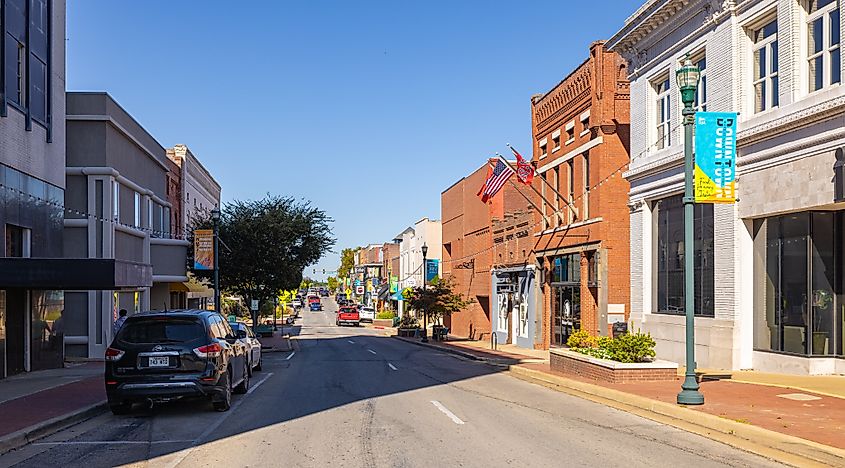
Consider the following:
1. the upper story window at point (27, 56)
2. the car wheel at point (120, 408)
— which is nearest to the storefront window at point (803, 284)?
the car wheel at point (120, 408)

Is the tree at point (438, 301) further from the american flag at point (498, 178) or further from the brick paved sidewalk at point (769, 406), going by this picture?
the brick paved sidewalk at point (769, 406)

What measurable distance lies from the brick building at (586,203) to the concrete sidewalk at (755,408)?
1041 cm

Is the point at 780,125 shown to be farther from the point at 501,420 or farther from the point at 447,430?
the point at 447,430

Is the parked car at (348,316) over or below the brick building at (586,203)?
below

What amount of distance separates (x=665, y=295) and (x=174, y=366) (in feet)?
53.3

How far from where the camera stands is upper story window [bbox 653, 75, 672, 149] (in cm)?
2534

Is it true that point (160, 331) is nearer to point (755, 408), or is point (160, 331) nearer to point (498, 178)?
point (755, 408)

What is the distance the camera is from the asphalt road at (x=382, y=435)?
10.4 m

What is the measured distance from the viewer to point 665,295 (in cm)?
2553

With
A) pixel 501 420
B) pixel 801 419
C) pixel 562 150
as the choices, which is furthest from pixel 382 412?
pixel 562 150

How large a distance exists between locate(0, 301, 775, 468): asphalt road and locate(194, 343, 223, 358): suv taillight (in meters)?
1.06

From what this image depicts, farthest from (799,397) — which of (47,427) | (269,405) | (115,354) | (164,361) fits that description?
(47,427)

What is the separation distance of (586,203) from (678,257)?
8.57 meters

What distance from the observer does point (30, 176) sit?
870 inches
